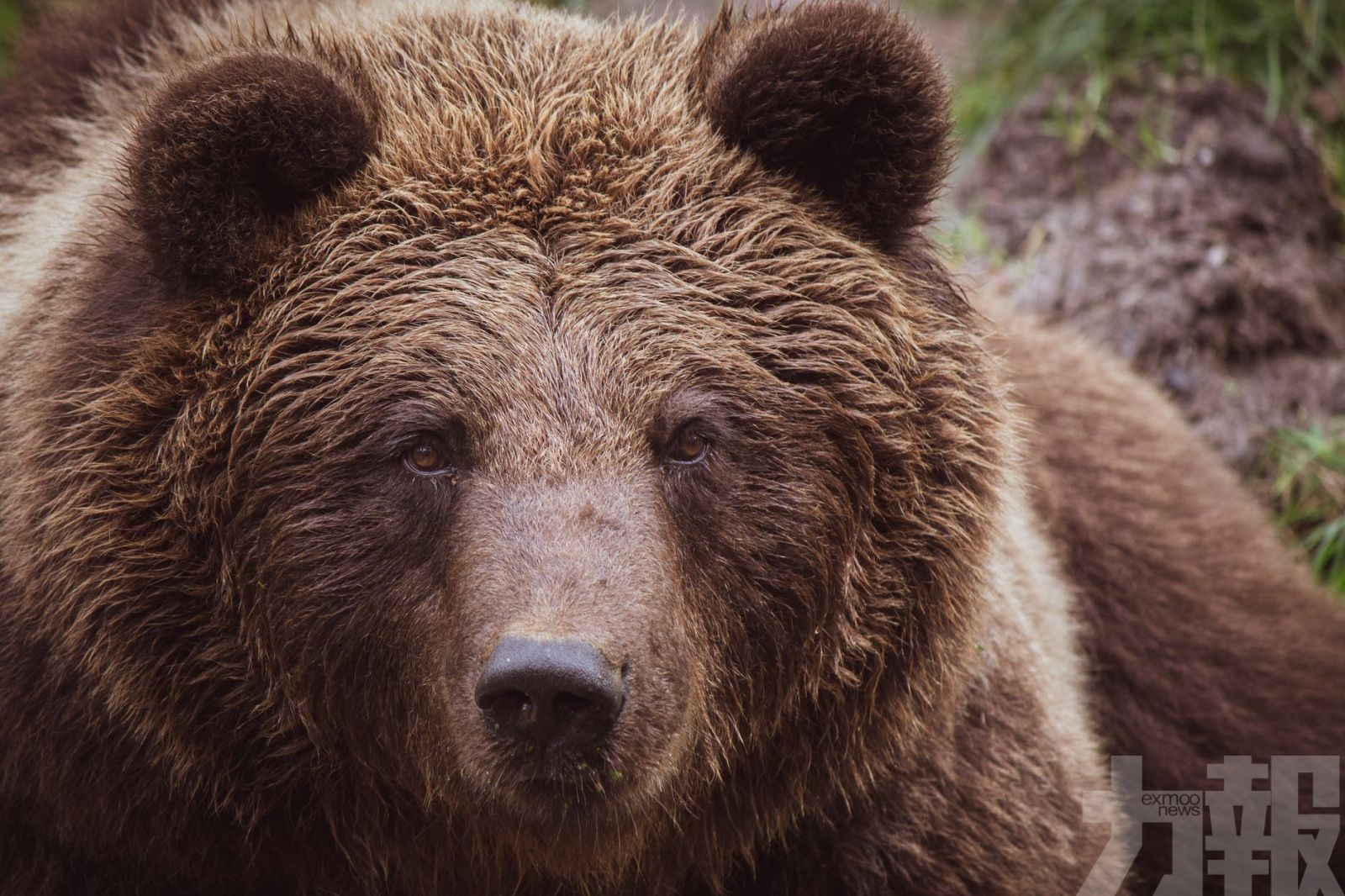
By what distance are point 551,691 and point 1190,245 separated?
572cm

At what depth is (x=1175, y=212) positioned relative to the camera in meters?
7.96

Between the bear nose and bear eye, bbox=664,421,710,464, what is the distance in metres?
0.68

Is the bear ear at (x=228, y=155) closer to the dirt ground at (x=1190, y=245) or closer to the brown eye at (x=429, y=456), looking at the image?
the brown eye at (x=429, y=456)

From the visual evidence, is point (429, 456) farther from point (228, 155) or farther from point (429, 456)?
point (228, 155)

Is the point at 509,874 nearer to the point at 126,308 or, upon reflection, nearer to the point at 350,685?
the point at 350,685

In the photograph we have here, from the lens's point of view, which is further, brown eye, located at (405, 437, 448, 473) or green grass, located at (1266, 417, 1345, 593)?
green grass, located at (1266, 417, 1345, 593)

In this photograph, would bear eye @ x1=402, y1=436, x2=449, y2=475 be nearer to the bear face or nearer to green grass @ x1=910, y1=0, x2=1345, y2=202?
the bear face

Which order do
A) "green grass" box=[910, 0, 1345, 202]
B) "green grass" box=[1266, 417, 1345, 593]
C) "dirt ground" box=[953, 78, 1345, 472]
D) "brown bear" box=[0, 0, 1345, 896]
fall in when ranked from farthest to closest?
"green grass" box=[910, 0, 1345, 202] → "dirt ground" box=[953, 78, 1345, 472] → "green grass" box=[1266, 417, 1345, 593] → "brown bear" box=[0, 0, 1345, 896]

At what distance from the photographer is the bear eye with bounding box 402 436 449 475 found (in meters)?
3.67

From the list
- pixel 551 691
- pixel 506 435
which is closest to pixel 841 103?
pixel 506 435

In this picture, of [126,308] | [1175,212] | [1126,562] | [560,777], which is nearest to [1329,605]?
[1126,562]

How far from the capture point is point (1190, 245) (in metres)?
7.80

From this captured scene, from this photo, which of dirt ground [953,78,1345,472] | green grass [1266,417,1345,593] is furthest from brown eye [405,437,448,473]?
green grass [1266,417,1345,593]

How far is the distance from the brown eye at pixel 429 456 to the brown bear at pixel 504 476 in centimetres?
1
